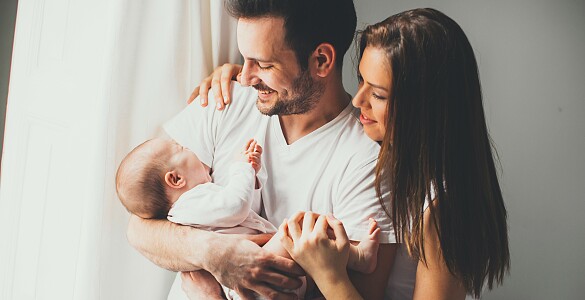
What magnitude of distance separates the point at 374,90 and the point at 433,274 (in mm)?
397

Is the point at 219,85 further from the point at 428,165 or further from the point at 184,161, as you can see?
the point at 428,165

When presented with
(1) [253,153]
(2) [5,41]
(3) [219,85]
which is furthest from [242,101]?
(2) [5,41]

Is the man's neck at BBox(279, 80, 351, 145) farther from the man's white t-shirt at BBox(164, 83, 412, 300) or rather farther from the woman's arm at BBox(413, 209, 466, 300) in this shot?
the woman's arm at BBox(413, 209, 466, 300)

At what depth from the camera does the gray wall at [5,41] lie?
7.82 feet

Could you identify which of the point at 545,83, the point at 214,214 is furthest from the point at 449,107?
the point at 214,214

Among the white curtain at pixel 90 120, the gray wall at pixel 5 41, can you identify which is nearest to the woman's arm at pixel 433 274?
the white curtain at pixel 90 120

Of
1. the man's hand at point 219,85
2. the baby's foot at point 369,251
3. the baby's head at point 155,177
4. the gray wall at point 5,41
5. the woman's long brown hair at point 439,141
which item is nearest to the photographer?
the woman's long brown hair at point 439,141

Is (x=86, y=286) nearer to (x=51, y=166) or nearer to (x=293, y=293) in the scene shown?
(x=51, y=166)

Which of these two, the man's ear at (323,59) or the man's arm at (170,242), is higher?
the man's ear at (323,59)

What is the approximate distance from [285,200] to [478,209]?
439 millimetres

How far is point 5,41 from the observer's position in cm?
239

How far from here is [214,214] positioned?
4.60 feet

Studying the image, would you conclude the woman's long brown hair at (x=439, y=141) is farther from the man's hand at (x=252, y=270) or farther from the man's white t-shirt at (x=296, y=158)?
the man's hand at (x=252, y=270)

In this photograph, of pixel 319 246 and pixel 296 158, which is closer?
pixel 319 246
